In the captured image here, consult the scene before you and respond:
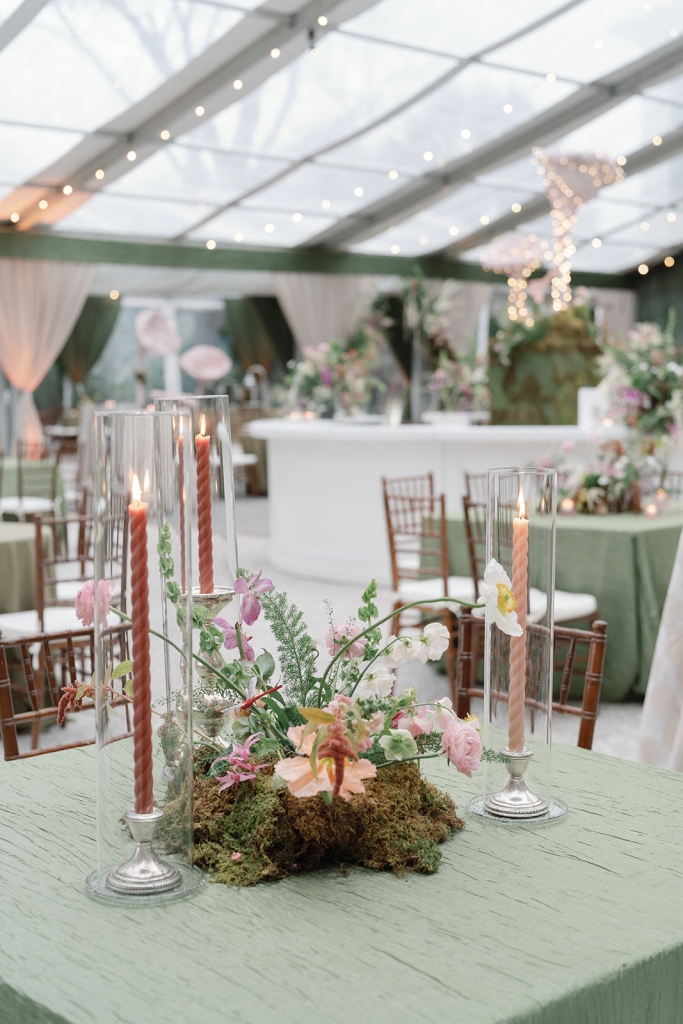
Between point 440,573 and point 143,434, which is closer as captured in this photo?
point 143,434

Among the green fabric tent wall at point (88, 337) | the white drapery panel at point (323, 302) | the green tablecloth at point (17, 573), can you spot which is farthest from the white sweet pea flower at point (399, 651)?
the green fabric tent wall at point (88, 337)

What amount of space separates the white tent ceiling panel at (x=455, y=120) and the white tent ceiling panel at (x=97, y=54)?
2365 mm

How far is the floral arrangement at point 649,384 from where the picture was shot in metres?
5.13

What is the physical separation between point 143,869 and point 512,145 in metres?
10.7

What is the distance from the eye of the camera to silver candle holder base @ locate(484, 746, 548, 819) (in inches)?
54.6

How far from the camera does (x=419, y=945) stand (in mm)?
1050

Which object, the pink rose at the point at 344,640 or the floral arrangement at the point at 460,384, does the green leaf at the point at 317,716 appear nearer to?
the pink rose at the point at 344,640

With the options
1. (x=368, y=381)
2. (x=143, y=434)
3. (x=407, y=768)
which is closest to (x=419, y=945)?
(x=407, y=768)

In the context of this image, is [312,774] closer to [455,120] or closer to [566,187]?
[566,187]

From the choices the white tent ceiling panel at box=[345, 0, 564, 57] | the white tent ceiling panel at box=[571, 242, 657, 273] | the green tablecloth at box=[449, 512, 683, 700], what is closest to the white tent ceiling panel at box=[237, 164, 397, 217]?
the white tent ceiling panel at box=[345, 0, 564, 57]

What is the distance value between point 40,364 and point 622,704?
30.4 feet

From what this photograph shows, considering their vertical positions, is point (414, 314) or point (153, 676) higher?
A: point (414, 314)

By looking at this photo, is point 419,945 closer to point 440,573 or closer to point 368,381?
point 440,573

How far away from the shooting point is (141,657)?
111cm
